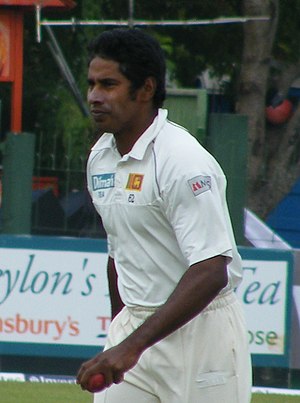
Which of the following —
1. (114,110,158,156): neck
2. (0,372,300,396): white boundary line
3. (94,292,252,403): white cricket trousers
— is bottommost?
(0,372,300,396): white boundary line

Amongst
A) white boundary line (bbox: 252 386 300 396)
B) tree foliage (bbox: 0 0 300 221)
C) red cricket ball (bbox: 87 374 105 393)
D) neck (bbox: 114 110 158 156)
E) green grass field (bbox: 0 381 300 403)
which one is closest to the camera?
red cricket ball (bbox: 87 374 105 393)

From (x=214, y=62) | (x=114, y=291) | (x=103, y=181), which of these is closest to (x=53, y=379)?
(x=114, y=291)

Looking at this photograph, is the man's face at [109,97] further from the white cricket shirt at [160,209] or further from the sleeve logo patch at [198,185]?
the sleeve logo patch at [198,185]

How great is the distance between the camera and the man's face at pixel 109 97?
152 inches

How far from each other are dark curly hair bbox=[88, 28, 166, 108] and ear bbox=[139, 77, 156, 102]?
1 centimetres

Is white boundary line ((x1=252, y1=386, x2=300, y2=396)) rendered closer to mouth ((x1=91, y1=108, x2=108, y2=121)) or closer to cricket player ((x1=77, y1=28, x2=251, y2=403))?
cricket player ((x1=77, y1=28, x2=251, y2=403))

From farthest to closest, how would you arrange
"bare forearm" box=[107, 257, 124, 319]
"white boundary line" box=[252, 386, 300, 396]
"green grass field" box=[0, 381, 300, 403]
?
"white boundary line" box=[252, 386, 300, 396] → "green grass field" box=[0, 381, 300, 403] → "bare forearm" box=[107, 257, 124, 319]

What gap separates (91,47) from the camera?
13.0 ft

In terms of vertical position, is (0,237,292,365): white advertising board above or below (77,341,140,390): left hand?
below

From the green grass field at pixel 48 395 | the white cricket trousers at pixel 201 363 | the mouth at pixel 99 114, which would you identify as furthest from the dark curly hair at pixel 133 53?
the green grass field at pixel 48 395

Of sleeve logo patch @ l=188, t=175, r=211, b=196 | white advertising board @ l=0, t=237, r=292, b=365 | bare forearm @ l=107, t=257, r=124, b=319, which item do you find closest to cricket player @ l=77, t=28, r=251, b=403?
sleeve logo patch @ l=188, t=175, r=211, b=196

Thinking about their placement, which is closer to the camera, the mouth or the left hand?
the left hand

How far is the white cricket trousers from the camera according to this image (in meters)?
3.90

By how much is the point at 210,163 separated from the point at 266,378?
20.3 ft
